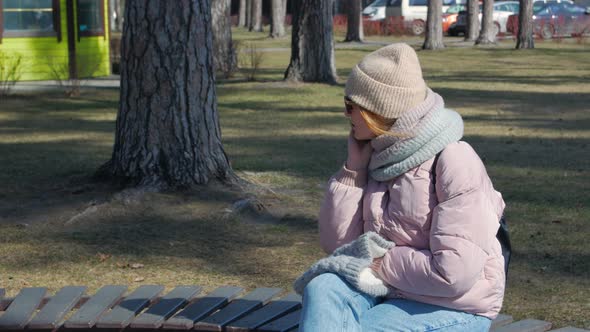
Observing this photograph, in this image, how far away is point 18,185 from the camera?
8.52 metres

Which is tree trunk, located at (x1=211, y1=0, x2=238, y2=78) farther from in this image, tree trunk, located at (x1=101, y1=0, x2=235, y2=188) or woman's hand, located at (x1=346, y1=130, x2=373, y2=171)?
woman's hand, located at (x1=346, y1=130, x2=373, y2=171)

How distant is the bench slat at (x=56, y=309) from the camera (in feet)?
13.3

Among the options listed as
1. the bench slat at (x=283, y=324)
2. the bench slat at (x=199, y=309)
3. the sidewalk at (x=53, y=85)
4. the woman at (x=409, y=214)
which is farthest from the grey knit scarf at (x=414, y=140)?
the sidewalk at (x=53, y=85)

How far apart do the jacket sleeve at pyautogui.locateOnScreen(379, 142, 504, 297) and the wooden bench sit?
28.9 inches

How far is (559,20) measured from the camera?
37.5 metres

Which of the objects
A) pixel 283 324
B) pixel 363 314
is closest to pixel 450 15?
pixel 283 324

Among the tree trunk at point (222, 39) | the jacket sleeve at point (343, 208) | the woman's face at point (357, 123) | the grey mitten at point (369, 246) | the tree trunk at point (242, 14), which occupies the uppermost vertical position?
the woman's face at point (357, 123)

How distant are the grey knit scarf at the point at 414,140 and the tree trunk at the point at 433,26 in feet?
85.4

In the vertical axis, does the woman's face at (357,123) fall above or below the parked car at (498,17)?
above

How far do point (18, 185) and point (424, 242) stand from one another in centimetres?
593

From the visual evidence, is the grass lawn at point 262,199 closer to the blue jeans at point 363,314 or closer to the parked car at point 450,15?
the blue jeans at point 363,314

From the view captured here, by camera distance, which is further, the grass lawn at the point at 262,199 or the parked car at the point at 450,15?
the parked car at the point at 450,15

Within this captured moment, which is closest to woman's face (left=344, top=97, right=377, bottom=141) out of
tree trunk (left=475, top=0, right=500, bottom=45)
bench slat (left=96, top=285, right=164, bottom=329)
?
bench slat (left=96, top=285, right=164, bottom=329)

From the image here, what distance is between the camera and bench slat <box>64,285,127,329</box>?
4.05 meters
